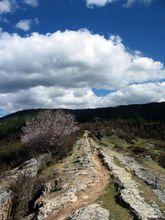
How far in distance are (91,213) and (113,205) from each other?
193 centimetres

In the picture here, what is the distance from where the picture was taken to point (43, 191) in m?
27.1

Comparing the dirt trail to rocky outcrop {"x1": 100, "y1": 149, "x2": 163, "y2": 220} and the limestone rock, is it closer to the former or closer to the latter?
rocky outcrop {"x1": 100, "y1": 149, "x2": 163, "y2": 220}

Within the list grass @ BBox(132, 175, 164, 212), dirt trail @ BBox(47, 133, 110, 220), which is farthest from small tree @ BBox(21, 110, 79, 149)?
grass @ BBox(132, 175, 164, 212)

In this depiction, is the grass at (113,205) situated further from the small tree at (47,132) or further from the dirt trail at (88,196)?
the small tree at (47,132)

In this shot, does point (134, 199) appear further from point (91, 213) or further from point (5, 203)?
point (5, 203)

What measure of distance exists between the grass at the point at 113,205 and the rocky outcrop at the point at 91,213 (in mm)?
376

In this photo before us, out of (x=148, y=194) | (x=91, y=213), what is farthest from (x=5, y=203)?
(x=148, y=194)

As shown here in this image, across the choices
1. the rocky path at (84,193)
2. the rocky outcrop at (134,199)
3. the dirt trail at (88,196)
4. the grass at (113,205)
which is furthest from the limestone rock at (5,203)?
the rocky outcrop at (134,199)

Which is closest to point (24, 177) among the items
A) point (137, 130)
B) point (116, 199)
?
point (116, 199)

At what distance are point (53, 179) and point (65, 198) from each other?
6568mm

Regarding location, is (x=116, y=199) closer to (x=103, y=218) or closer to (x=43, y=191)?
(x=103, y=218)

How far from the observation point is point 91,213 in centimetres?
1977

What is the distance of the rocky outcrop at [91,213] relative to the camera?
19.1 metres

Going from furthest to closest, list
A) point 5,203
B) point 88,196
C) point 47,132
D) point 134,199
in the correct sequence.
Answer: point 47,132 < point 5,203 < point 88,196 < point 134,199
